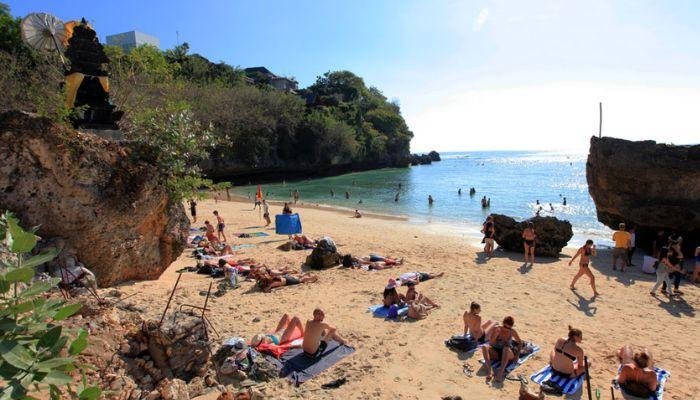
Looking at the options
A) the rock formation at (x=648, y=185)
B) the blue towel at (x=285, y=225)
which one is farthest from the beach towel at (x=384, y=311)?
the rock formation at (x=648, y=185)

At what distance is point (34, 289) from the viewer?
5.38ft

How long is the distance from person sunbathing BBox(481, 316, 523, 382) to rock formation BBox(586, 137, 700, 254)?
12596 millimetres

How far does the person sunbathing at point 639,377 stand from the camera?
5.87 meters

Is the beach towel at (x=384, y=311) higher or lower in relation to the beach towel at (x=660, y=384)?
higher

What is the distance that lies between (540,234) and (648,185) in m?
5.43

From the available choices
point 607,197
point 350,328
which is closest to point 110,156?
point 350,328

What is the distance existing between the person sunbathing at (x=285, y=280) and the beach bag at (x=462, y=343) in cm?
452

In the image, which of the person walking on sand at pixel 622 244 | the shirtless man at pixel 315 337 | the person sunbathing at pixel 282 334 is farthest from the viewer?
the person walking on sand at pixel 622 244

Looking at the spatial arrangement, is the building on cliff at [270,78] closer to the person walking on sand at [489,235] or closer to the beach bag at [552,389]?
the person walking on sand at [489,235]

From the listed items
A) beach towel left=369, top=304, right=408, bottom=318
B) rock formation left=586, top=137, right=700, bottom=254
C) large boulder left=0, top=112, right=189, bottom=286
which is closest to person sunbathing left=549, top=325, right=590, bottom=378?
beach towel left=369, top=304, right=408, bottom=318

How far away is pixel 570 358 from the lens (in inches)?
247

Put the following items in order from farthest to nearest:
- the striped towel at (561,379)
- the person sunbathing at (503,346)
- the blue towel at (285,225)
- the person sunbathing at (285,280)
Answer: the blue towel at (285,225)
the person sunbathing at (285,280)
the person sunbathing at (503,346)
the striped towel at (561,379)

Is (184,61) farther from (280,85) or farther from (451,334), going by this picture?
(451,334)

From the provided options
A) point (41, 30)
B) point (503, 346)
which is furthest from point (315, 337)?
point (41, 30)
